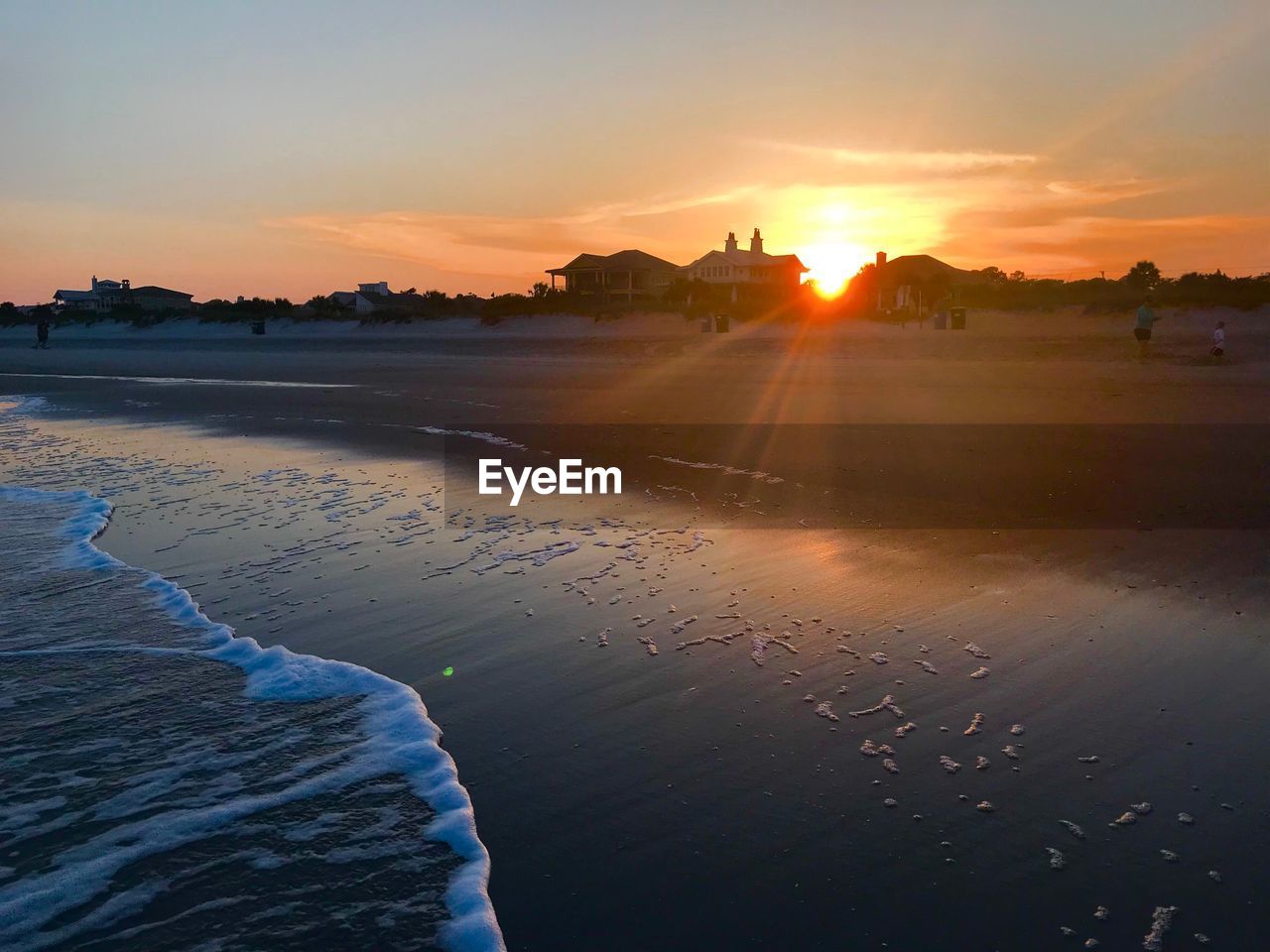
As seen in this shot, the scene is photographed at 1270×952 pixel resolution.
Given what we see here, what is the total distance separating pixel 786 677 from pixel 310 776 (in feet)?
8.55

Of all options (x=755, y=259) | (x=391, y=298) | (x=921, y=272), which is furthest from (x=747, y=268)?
(x=391, y=298)

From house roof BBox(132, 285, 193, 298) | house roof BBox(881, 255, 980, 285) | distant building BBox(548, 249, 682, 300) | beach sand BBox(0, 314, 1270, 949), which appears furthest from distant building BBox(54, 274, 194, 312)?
beach sand BBox(0, 314, 1270, 949)

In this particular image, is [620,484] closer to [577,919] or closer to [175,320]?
[577,919]

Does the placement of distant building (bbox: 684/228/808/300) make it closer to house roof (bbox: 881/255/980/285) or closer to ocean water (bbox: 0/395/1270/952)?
house roof (bbox: 881/255/980/285)

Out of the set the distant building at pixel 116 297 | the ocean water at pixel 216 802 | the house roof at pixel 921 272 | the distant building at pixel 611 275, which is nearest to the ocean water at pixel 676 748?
the ocean water at pixel 216 802

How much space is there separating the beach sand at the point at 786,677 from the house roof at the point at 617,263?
58953 mm

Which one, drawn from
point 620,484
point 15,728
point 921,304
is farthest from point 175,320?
point 15,728

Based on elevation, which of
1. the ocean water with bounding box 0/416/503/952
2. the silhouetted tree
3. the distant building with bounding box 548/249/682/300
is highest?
the distant building with bounding box 548/249/682/300

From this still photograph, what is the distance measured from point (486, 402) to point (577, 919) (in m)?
17.8

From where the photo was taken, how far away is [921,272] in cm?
5197

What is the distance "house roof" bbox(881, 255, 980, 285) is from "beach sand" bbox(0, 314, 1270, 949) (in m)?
38.7

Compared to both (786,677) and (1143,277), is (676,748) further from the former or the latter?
(1143,277)

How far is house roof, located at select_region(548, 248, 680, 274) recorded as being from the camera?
7056 cm

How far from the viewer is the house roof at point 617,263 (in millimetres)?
70562
